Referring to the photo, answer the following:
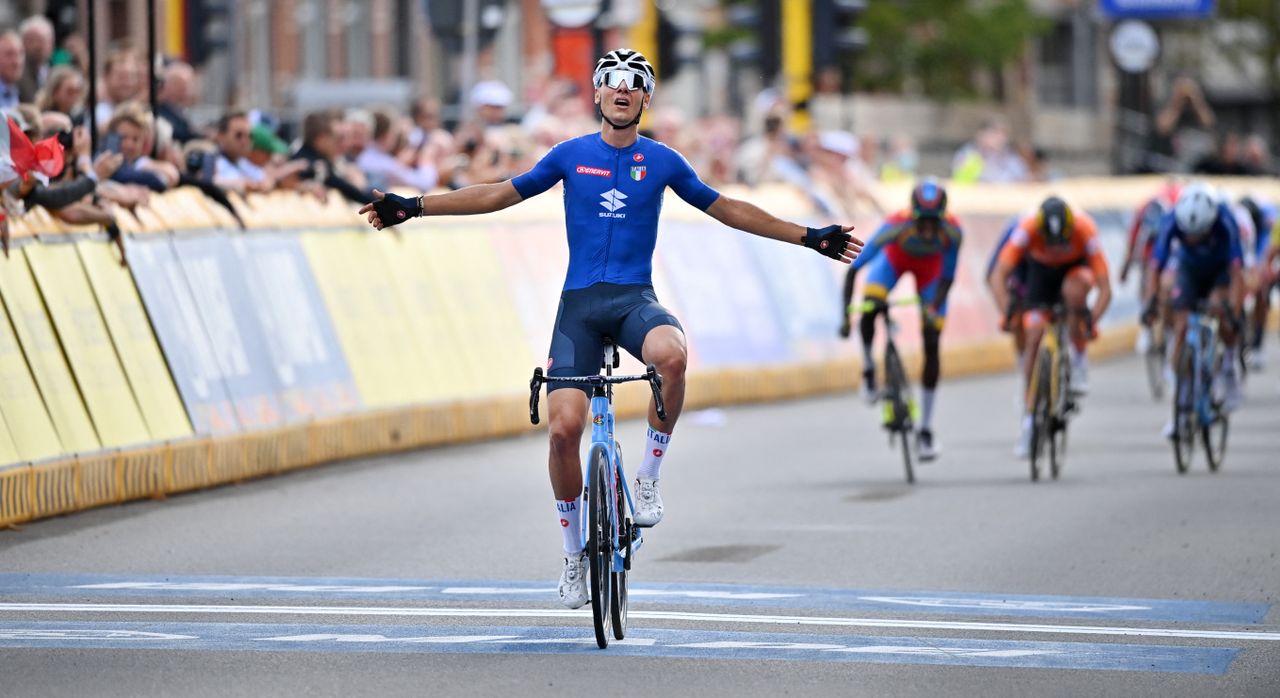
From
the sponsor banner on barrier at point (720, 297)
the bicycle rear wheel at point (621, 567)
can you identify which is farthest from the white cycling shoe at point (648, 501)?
the sponsor banner on barrier at point (720, 297)

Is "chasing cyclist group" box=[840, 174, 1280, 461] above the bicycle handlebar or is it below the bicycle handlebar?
below

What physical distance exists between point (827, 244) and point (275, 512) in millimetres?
5049

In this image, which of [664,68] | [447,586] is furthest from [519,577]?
[664,68]

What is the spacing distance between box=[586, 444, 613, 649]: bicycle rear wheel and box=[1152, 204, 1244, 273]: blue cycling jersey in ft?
27.8

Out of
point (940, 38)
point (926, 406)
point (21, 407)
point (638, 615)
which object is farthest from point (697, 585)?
point (940, 38)

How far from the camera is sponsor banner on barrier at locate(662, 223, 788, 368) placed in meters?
22.3

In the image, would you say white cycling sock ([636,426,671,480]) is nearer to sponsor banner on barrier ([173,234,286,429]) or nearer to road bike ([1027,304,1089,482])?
sponsor banner on barrier ([173,234,286,429])

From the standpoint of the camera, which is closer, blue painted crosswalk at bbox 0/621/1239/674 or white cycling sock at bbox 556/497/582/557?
blue painted crosswalk at bbox 0/621/1239/674

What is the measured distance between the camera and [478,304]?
1916 cm

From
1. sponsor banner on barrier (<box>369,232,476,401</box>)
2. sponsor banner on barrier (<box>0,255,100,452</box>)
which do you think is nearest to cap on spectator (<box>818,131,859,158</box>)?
sponsor banner on barrier (<box>369,232,476,401</box>)

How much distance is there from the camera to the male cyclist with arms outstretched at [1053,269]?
1711cm

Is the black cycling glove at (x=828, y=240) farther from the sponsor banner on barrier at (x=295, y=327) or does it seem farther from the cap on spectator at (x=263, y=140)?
the cap on spectator at (x=263, y=140)

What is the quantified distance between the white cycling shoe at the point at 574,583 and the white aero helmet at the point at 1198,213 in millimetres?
8200

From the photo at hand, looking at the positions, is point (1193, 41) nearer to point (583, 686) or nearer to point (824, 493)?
point (824, 493)
